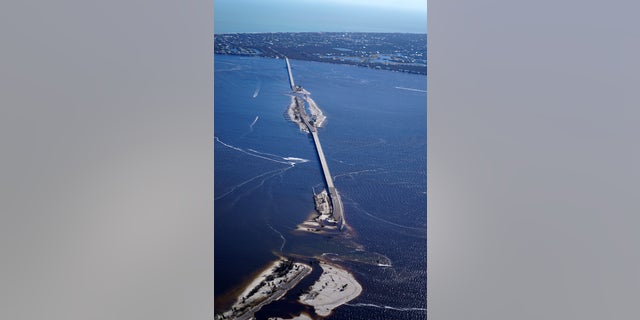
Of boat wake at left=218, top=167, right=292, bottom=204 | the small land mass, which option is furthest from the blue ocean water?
the small land mass

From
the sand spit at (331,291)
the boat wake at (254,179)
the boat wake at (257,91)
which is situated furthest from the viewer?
the boat wake at (257,91)

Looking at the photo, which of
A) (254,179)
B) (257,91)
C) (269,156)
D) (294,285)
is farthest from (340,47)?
(294,285)

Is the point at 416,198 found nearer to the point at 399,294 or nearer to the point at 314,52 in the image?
the point at 399,294

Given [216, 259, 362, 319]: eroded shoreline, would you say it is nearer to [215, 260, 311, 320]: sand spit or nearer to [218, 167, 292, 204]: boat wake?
[215, 260, 311, 320]: sand spit

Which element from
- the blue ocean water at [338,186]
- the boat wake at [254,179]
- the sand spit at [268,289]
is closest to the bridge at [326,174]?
the blue ocean water at [338,186]

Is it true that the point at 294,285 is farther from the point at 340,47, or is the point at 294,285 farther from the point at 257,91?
the point at 340,47

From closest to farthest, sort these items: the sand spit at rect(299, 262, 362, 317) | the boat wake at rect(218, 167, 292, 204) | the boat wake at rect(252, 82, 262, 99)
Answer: the sand spit at rect(299, 262, 362, 317) < the boat wake at rect(218, 167, 292, 204) < the boat wake at rect(252, 82, 262, 99)

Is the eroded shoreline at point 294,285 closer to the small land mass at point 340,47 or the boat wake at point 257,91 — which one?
the boat wake at point 257,91
